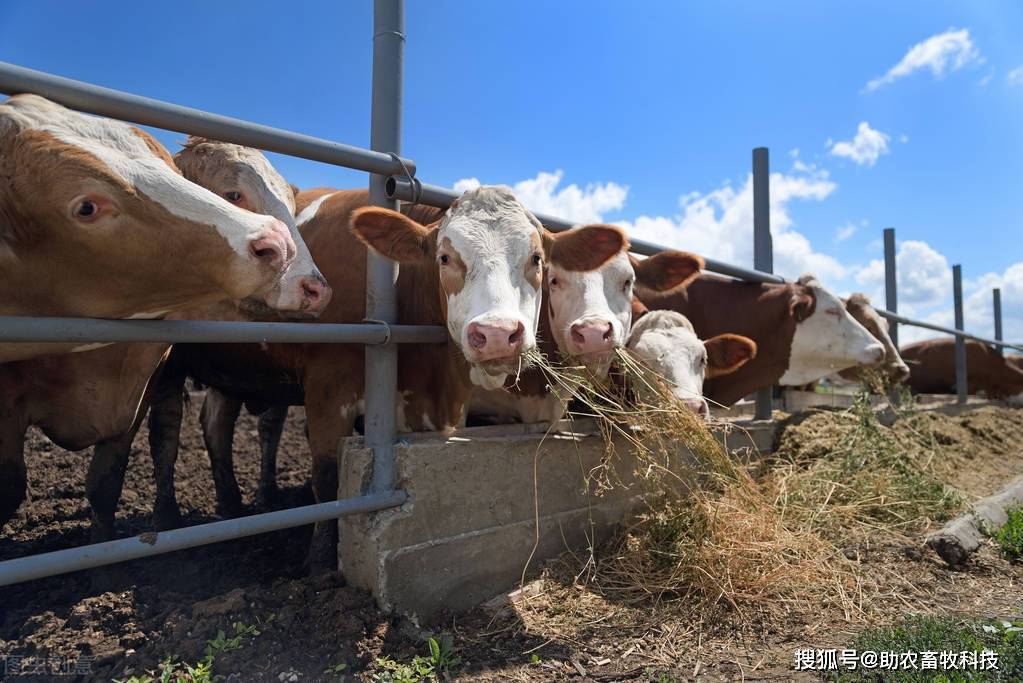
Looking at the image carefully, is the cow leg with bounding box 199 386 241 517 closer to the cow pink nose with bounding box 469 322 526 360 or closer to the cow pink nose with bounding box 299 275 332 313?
the cow pink nose with bounding box 299 275 332 313

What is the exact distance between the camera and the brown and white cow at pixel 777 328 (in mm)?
6840

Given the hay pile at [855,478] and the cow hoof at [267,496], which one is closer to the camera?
the hay pile at [855,478]

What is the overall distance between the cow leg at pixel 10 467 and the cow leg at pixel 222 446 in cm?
174

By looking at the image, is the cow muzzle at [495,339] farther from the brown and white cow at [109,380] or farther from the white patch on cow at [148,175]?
the white patch on cow at [148,175]

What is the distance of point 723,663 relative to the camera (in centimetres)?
237

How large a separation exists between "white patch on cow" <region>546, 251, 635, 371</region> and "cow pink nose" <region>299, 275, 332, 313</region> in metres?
1.23

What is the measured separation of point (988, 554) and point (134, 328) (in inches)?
158

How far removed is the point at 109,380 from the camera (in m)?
3.01

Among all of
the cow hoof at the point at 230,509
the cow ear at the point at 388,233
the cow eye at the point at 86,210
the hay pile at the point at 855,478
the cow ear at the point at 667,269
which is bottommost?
the cow hoof at the point at 230,509

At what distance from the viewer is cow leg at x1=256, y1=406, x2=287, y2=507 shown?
5020mm

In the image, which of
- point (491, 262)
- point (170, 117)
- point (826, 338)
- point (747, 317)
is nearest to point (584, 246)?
point (491, 262)

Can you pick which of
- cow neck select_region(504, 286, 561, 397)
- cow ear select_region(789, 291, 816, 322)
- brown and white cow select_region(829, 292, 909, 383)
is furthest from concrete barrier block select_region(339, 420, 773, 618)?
brown and white cow select_region(829, 292, 909, 383)

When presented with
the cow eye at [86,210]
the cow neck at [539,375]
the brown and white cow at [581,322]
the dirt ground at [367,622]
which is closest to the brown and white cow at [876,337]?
the brown and white cow at [581,322]

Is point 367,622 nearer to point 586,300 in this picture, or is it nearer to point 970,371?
point 586,300
